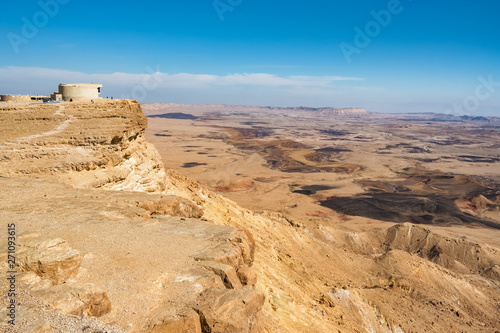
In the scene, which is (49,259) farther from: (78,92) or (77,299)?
(78,92)

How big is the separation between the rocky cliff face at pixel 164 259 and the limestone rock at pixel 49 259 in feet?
0.07

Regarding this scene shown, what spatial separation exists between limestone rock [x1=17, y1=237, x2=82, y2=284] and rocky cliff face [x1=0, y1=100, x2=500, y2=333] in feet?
0.07

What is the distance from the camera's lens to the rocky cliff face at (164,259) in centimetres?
607

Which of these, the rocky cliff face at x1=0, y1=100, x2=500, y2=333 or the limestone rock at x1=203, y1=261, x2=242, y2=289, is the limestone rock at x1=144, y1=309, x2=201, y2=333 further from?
the limestone rock at x1=203, y1=261, x2=242, y2=289

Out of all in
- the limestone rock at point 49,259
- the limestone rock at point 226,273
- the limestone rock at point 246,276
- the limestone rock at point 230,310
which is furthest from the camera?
the limestone rock at point 246,276

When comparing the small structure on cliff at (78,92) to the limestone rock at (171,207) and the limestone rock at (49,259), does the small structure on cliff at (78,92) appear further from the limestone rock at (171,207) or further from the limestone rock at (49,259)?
the limestone rock at (49,259)

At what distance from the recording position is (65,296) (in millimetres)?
5555

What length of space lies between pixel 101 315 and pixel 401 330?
47.8 feet

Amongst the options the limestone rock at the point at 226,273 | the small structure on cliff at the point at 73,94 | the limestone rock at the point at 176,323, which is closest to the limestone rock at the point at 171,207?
the limestone rock at the point at 226,273

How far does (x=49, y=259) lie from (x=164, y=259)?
239cm

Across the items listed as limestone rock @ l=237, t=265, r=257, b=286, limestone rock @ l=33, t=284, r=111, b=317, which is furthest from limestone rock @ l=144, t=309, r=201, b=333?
limestone rock @ l=237, t=265, r=257, b=286

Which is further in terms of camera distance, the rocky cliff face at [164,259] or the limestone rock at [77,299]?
the rocky cliff face at [164,259]

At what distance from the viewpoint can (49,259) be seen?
6.32 meters

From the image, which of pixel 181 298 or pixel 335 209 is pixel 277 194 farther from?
pixel 181 298
